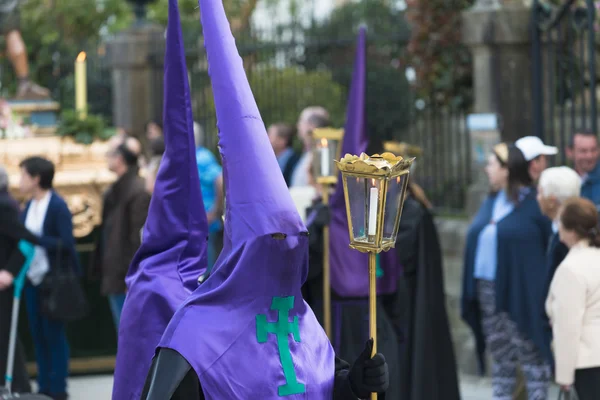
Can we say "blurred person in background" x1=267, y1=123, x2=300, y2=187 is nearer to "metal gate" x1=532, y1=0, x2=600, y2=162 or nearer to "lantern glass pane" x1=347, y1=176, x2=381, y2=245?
"metal gate" x1=532, y1=0, x2=600, y2=162

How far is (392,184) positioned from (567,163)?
22.0 ft

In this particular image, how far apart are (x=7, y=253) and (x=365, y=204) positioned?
15.5 ft

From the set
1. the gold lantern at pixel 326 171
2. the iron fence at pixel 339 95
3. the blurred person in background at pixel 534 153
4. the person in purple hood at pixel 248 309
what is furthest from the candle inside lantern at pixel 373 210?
the iron fence at pixel 339 95

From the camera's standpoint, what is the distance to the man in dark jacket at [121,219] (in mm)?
8859

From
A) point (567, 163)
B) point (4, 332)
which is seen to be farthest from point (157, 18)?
point (4, 332)

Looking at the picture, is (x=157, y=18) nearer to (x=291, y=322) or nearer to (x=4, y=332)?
(x=4, y=332)

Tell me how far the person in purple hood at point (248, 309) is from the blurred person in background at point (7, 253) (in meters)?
4.54

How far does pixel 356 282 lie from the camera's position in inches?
280

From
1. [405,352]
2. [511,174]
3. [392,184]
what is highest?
[392,184]

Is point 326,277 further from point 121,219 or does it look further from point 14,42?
point 14,42

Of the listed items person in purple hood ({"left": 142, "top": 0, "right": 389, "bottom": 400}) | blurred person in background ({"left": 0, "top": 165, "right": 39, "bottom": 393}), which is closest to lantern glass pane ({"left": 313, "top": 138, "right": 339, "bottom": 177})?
blurred person in background ({"left": 0, "top": 165, "right": 39, "bottom": 393})

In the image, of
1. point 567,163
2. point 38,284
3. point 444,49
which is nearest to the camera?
point 38,284

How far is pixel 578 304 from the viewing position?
6.03 metres

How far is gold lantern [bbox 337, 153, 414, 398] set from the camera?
12.7ft
